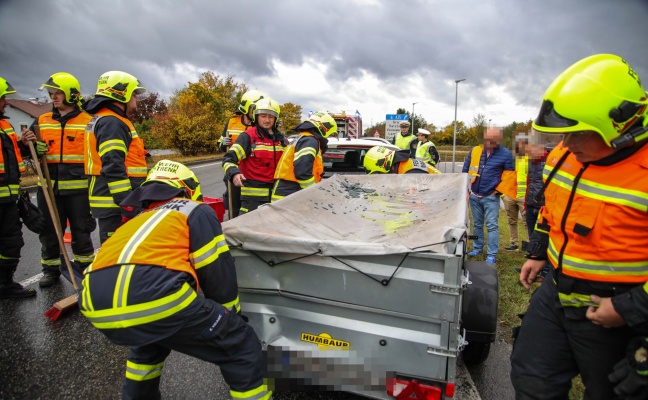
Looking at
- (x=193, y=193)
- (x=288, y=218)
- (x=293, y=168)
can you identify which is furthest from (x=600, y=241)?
(x=293, y=168)

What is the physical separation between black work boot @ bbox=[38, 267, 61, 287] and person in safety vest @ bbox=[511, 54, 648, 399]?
4.49m

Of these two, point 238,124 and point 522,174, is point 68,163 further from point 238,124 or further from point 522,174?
point 522,174

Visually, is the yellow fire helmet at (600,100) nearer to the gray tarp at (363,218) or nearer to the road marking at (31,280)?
the gray tarp at (363,218)

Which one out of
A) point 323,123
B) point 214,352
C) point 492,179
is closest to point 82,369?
point 214,352

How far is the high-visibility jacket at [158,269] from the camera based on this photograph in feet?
5.33

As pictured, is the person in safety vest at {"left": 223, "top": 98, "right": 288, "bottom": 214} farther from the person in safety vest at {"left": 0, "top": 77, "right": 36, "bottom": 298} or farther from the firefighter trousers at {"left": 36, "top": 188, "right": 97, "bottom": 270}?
the person in safety vest at {"left": 0, "top": 77, "right": 36, "bottom": 298}

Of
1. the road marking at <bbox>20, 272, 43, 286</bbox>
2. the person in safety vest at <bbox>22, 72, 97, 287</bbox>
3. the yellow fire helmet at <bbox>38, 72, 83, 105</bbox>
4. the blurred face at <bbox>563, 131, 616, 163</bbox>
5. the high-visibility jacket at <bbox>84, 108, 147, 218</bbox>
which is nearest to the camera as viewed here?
the blurred face at <bbox>563, 131, 616, 163</bbox>

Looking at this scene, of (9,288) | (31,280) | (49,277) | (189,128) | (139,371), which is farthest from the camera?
(189,128)

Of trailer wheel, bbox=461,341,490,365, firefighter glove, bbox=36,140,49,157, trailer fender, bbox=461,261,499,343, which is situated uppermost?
firefighter glove, bbox=36,140,49,157

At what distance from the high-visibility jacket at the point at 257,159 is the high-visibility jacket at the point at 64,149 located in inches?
58.2

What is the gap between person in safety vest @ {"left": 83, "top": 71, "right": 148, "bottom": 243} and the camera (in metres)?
3.13

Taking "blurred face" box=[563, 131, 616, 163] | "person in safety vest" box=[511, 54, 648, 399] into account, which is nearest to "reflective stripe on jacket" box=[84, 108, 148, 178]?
"person in safety vest" box=[511, 54, 648, 399]

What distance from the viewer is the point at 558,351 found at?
171 cm

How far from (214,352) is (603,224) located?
1.89 metres
